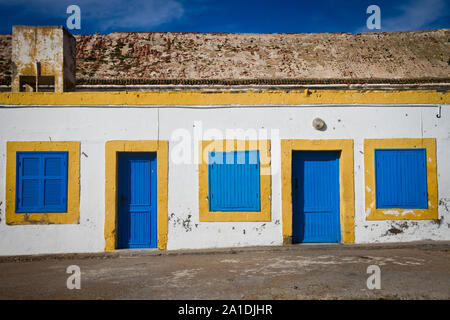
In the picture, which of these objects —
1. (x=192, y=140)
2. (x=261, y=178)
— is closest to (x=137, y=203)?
(x=192, y=140)

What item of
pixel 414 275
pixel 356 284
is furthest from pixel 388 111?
pixel 356 284

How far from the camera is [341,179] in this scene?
307 inches

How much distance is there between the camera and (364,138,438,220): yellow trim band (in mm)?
7672

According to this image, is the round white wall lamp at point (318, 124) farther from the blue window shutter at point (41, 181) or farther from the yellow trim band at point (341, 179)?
the blue window shutter at point (41, 181)

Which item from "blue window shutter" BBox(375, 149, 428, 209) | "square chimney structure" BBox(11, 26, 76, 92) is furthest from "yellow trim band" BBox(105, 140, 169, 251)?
"blue window shutter" BBox(375, 149, 428, 209)

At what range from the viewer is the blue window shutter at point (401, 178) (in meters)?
7.71

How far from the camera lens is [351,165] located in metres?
7.73

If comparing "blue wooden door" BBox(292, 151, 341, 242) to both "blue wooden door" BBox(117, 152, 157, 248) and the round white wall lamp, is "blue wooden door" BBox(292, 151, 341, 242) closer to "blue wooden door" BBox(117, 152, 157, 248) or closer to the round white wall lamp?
the round white wall lamp

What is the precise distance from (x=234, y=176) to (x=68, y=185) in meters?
3.55

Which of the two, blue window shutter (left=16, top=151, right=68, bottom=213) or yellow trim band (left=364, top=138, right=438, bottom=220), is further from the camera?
yellow trim band (left=364, top=138, right=438, bottom=220)

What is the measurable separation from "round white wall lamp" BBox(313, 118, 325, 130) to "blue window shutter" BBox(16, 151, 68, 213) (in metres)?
5.42

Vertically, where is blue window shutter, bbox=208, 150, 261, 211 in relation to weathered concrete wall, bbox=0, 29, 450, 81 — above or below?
below
